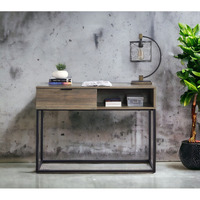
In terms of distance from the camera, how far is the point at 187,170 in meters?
3.89

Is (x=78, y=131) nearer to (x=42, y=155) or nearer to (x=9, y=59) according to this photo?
(x=42, y=155)

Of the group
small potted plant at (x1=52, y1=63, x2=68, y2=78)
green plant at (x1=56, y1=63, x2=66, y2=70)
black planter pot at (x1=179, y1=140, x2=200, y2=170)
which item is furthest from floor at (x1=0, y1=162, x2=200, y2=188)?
green plant at (x1=56, y1=63, x2=66, y2=70)

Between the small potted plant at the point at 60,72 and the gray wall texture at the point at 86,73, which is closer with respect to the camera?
the small potted plant at the point at 60,72

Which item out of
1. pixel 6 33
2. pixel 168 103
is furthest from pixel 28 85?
pixel 168 103

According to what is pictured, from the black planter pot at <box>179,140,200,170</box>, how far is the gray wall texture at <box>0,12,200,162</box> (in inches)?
18.0

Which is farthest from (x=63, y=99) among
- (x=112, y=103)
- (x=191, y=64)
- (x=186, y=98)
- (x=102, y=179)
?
(x=191, y=64)

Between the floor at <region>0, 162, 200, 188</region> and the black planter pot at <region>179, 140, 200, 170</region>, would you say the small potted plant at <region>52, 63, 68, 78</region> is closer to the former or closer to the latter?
the floor at <region>0, 162, 200, 188</region>

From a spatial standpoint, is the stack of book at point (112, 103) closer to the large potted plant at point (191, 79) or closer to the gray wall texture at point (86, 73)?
the gray wall texture at point (86, 73)

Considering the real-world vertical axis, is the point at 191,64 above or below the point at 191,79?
above

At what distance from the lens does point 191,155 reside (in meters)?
3.81

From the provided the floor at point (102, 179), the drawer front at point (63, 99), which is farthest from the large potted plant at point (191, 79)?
the drawer front at point (63, 99)

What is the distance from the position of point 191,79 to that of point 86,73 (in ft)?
4.46

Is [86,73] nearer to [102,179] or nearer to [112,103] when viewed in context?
[112,103]

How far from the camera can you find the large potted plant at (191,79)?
3750 millimetres
